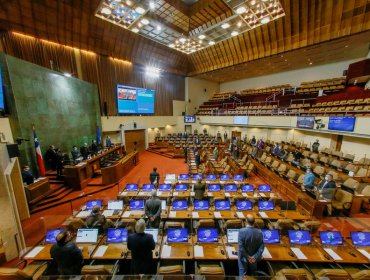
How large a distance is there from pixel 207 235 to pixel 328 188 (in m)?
4.50

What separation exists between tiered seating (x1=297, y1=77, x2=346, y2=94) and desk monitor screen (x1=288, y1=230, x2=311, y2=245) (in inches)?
600

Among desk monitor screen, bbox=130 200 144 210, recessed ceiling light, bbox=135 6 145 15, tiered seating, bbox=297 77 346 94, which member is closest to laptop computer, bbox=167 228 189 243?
desk monitor screen, bbox=130 200 144 210

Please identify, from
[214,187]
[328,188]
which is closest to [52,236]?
[214,187]

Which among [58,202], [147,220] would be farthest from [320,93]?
[58,202]

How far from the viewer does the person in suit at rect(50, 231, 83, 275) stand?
2.71m

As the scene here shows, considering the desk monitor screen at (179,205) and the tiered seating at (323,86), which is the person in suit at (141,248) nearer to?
the desk monitor screen at (179,205)

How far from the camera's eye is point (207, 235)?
12.2 feet

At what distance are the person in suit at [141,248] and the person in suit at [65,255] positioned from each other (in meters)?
0.83

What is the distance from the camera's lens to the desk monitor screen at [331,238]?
141 inches

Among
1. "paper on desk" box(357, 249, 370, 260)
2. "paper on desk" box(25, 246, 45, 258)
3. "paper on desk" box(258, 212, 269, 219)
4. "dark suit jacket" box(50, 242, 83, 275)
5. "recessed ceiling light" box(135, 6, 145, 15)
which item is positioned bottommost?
"paper on desk" box(258, 212, 269, 219)

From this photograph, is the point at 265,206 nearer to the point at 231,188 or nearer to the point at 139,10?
the point at 231,188

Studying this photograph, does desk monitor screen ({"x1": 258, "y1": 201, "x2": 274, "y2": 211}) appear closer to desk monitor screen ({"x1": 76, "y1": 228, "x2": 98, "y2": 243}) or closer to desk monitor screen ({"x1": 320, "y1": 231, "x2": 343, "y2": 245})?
desk monitor screen ({"x1": 320, "y1": 231, "x2": 343, "y2": 245})

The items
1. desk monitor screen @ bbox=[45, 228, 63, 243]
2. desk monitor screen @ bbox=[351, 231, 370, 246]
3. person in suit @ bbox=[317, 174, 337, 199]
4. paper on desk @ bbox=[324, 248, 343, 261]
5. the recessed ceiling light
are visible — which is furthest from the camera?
the recessed ceiling light

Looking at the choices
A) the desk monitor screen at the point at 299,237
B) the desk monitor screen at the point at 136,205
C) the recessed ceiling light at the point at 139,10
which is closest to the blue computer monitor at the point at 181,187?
the desk monitor screen at the point at 136,205
